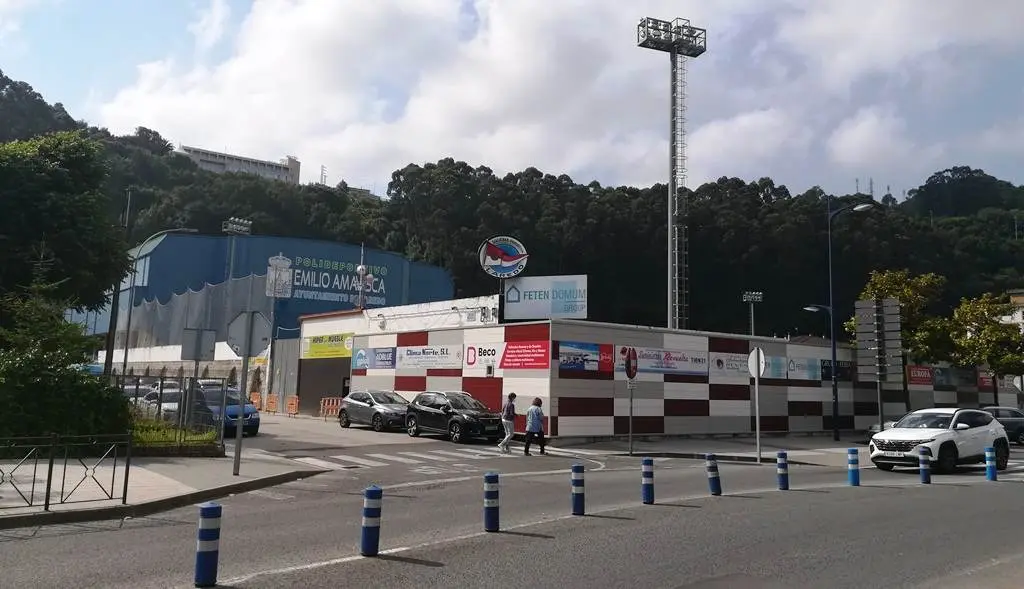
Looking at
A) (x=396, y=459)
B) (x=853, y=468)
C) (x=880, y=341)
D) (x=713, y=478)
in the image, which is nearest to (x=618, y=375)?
(x=880, y=341)

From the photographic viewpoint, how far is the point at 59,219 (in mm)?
25547

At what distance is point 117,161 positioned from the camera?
326ft

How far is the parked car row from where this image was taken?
2386 cm

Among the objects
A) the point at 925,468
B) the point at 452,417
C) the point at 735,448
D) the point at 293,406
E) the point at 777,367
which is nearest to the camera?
the point at 925,468

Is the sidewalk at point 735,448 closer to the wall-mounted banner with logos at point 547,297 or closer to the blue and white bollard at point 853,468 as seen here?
the blue and white bollard at point 853,468

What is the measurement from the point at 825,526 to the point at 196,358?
1260 cm

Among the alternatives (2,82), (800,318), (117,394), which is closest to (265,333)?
(117,394)

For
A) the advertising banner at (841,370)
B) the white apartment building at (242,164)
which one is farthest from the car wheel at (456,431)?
the white apartment building at (242,164)

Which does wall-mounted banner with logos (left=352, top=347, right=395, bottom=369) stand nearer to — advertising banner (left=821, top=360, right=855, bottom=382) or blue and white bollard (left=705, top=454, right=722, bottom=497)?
advertising banner (left=821, top=360, right=855, bottom=382)

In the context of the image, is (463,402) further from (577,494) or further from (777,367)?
(577,494)

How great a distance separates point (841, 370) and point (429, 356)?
19.0 metres

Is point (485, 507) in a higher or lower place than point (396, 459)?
higher

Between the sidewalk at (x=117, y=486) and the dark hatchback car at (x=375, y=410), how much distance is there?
1038 cm

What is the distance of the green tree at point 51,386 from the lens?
16.7 metres
